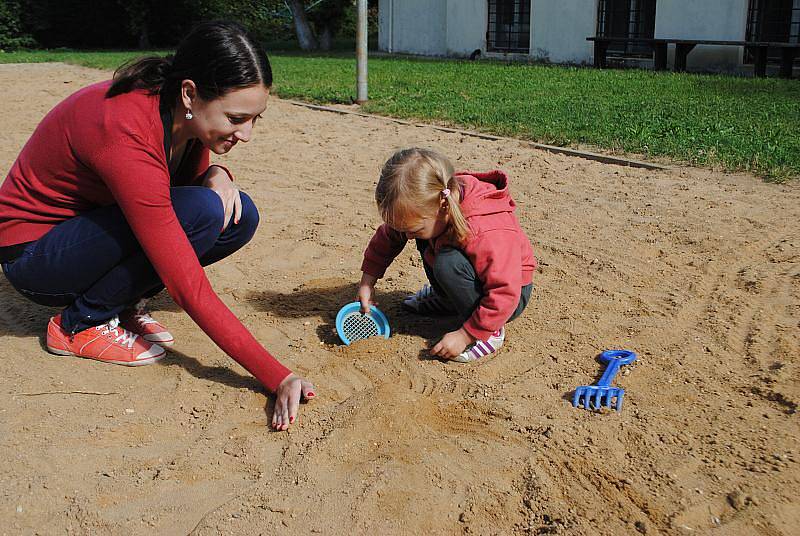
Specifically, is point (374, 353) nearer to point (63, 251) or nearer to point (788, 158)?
point (63, 251)

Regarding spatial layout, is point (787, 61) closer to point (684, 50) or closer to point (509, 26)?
point (684, 50)

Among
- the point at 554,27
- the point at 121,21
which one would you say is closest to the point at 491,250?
the point at 554,27

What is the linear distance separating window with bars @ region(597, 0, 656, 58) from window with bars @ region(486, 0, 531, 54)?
91.2 inches

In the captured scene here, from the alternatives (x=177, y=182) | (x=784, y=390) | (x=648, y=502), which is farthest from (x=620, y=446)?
(x=177, y=182)

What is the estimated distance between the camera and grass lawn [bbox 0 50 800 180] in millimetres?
6777

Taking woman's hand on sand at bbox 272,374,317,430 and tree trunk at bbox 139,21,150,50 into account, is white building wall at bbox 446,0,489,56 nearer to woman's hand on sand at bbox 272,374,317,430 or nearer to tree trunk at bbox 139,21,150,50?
tree trunk at bbox 139,21,150,50

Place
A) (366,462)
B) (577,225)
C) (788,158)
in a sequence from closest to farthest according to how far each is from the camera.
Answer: (366,462), (577,225), (788,158)

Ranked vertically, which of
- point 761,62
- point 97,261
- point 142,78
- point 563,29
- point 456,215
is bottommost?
point 97,261

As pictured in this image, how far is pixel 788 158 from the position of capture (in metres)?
6.22

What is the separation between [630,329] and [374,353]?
110 cm

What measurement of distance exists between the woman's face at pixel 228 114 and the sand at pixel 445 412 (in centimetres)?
93

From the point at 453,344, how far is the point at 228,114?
1.19 metres

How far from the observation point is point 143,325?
11.5ft

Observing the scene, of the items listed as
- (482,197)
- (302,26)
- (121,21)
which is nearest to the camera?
(482,197)
